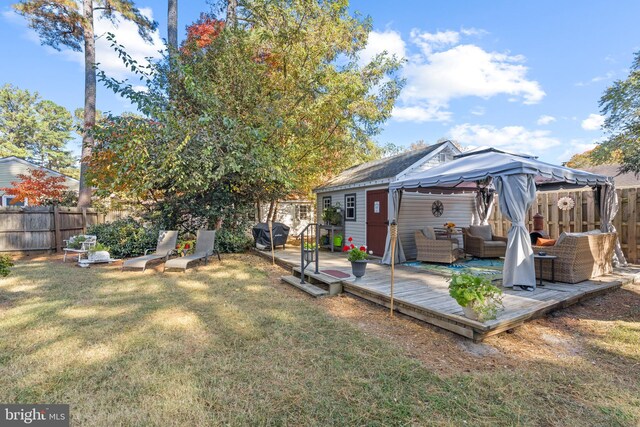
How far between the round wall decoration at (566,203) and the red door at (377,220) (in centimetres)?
497

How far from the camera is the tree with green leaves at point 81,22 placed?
37.3 feet

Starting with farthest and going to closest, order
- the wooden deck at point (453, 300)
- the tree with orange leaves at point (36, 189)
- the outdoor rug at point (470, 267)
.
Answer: the tree with orange leaves at point (36, 189), the outdoor rug at point (470, 267), the wooden deck at point (453, 300)

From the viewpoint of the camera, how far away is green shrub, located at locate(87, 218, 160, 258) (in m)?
9.16

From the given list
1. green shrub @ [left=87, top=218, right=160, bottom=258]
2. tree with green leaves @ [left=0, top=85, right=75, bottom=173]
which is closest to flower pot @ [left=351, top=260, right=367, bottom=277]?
green shrub @ [left=87, top=218, right=160, bottom=258]

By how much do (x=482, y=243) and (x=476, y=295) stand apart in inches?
214

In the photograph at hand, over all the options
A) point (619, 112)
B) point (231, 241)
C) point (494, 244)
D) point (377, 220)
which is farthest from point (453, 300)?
point (619, 112)

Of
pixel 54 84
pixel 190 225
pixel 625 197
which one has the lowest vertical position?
pixel 190 225

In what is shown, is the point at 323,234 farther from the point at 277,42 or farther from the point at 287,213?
the point at 277,42

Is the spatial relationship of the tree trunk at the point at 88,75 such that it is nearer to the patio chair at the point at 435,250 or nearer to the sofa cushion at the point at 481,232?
the patio chair at the point at 435,250

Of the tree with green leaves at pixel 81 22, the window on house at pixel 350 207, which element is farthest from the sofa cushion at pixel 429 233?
the tree with green leaves at pixel 81 22

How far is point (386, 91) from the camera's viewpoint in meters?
14.4

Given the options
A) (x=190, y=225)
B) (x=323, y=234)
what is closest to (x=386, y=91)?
(x=323, y=234)

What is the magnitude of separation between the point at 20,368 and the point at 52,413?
1036 mm

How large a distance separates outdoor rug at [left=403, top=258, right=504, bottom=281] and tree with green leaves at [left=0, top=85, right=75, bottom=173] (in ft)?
112
